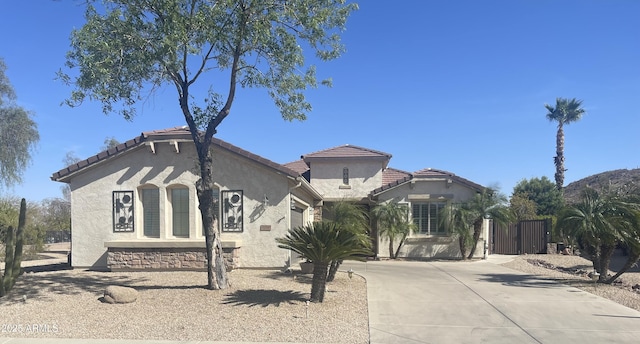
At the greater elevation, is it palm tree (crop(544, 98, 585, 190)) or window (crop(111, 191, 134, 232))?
palm tree (crop(544, 98, 585, 190))

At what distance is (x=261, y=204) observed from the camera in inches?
575

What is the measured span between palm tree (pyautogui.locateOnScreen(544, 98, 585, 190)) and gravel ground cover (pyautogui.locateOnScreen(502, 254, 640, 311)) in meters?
26.9

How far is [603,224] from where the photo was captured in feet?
38.7

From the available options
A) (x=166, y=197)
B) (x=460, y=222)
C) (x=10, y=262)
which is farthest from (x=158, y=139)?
(x=460, y=222)

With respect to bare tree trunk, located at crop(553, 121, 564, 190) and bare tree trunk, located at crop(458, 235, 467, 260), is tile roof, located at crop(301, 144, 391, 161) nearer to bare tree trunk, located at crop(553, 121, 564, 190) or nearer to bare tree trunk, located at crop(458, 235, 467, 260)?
bare tree trunk, located at crop(458, 235, 467, 260)

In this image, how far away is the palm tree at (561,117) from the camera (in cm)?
4378

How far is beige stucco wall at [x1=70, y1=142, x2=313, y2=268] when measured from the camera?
14.5 metres

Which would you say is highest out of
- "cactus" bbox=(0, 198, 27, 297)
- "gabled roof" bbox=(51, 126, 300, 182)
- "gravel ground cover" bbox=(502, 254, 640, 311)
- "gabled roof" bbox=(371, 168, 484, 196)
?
"gabled roof" bbox=(51, 126, 300, 182)

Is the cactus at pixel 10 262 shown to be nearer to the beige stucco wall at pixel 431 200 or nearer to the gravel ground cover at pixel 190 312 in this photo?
the gravel ground cover at pixel 190 312

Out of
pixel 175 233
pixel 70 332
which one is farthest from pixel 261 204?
pixel 70 332

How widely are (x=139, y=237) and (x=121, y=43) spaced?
739 centimetres

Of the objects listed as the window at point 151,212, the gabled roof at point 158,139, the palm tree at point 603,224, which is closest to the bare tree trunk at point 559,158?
the palm tree at point 603,224

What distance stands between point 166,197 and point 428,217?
11379 mm

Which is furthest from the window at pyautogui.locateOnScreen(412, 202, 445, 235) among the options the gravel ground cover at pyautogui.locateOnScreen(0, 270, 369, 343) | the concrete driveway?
the gravel ground cover at pyautogui.locateOnScreen(0, 270, 369, 343)
